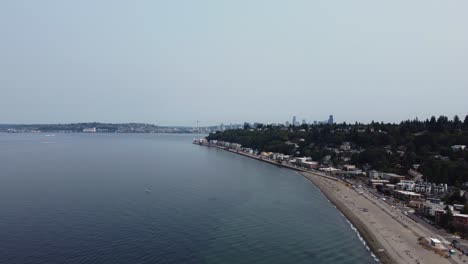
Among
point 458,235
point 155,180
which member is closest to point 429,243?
point 458,235

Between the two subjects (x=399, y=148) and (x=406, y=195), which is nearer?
(x=406, y=195)

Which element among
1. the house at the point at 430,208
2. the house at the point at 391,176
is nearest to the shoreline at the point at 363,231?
the house at the point at 430,208

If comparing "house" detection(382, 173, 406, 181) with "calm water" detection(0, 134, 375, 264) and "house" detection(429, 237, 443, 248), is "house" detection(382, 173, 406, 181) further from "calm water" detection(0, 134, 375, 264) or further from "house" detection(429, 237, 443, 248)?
"house" detection(429, 237, 443, 248)

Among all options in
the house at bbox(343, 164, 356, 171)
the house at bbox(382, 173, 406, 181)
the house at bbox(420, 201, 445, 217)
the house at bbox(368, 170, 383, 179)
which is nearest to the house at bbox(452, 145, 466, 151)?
the house at bbox(382, 173, 406, 181)

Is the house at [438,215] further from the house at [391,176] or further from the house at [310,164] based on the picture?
the house at [310,164]

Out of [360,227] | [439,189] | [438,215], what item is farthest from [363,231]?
[439,189]

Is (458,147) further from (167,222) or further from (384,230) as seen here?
(167,222)
